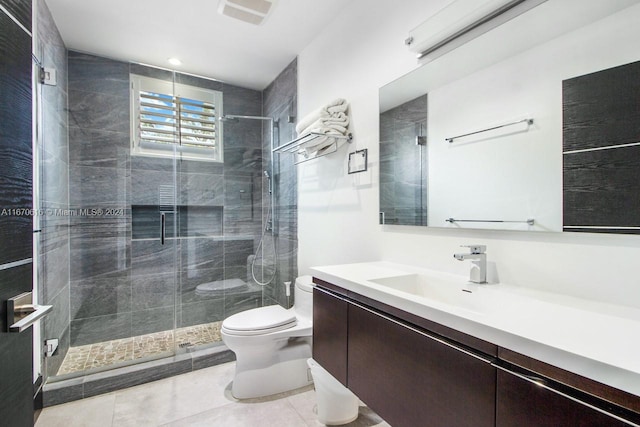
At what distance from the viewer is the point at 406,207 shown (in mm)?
1670

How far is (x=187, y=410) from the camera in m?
1.92

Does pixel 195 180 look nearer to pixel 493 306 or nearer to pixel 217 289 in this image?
pixel 217 289

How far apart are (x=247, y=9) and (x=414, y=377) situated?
7.49ft

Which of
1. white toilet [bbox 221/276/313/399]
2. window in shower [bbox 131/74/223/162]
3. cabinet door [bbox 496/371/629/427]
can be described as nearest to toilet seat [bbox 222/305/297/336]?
white toilet [bbox 221/276/313/399]

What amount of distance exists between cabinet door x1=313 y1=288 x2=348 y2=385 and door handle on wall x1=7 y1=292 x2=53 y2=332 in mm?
977

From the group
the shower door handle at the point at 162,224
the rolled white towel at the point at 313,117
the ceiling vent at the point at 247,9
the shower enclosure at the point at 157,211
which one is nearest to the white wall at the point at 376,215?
the rolled white towel at the point at 313,117

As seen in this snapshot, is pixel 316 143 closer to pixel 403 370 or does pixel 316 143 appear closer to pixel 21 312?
pixel 403 370

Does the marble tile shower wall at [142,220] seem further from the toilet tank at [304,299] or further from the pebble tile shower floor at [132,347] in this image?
the toilet tank at [304,299]

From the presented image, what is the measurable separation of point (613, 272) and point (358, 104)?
151cm

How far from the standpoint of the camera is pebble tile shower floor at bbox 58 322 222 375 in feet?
7.88

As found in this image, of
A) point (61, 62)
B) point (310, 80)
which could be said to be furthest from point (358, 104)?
point (61, 62)

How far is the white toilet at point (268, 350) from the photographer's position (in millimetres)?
2008

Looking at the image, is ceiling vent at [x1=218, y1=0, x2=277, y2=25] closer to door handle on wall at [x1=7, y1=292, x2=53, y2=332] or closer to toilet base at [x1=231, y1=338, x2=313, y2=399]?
door handle on wall at [x1=7, y1=292, x2=53, y2=332]

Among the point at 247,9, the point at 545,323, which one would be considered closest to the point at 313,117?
the point at 247,9
